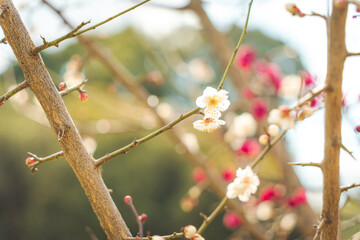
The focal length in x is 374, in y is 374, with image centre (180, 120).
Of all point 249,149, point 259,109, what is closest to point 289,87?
point 259,109

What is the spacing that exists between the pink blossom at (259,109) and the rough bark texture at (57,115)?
1.32m

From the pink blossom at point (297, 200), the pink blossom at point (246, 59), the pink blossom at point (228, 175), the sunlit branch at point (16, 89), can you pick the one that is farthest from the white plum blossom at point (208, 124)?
the pink blossom at point (246, 59)

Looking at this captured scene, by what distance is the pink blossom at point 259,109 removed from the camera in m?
1.84

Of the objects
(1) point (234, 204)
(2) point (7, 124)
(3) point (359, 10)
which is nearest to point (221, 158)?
(1) point (234, 204)

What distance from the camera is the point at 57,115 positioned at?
0.63 m

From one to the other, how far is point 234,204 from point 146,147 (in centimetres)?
278

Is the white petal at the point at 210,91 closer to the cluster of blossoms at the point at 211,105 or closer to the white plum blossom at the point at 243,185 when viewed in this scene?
the cluster of blossoms at the point at 211,105

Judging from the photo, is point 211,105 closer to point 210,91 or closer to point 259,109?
point 210,91

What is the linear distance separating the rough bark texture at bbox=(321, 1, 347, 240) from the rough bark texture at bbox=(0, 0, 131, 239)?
0.38m

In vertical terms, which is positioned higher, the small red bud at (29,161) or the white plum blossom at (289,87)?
the white plum blossom at (289,87)

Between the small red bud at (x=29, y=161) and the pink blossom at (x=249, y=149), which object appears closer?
the small red bud at (x=29, y=161)

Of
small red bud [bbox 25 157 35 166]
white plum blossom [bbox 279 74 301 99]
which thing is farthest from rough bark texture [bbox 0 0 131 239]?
white plum blossom [bbox 279 74 301 99]

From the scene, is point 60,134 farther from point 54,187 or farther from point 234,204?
point 54,187

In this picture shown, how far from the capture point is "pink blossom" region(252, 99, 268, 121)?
6.05ft
